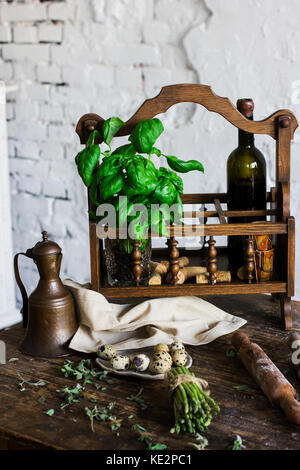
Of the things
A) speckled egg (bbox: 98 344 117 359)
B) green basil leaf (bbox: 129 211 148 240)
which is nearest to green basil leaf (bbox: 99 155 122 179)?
green basil leaf (bbox: 129 211 148 240)

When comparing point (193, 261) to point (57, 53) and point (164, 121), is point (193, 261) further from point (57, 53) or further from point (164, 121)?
point (57, 53)

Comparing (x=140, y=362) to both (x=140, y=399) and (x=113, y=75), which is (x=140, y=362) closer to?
(x=140, y=399)

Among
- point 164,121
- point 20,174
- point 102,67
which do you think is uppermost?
point 102,67

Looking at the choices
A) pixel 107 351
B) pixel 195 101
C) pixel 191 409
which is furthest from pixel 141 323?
pixel 195 101

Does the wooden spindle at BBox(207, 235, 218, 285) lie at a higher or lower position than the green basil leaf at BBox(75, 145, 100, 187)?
lower

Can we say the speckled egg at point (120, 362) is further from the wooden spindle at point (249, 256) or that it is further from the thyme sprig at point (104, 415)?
the wooden spindle at point (249, 256)

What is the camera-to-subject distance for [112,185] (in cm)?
116

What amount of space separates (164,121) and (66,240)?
0.74 metres

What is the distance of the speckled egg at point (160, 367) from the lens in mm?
1033

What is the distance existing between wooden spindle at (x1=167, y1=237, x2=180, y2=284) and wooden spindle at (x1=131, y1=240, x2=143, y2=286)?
0.07m

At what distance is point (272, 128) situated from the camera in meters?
1.27

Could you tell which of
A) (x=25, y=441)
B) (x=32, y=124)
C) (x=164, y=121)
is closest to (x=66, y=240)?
(x=32, y=124)

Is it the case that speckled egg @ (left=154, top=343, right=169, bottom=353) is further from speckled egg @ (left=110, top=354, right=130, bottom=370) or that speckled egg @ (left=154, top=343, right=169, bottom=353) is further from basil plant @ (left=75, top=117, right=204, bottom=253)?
basil plant @ (left=75, top=117, right=204, bottom=253)

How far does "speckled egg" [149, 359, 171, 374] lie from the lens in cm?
103
